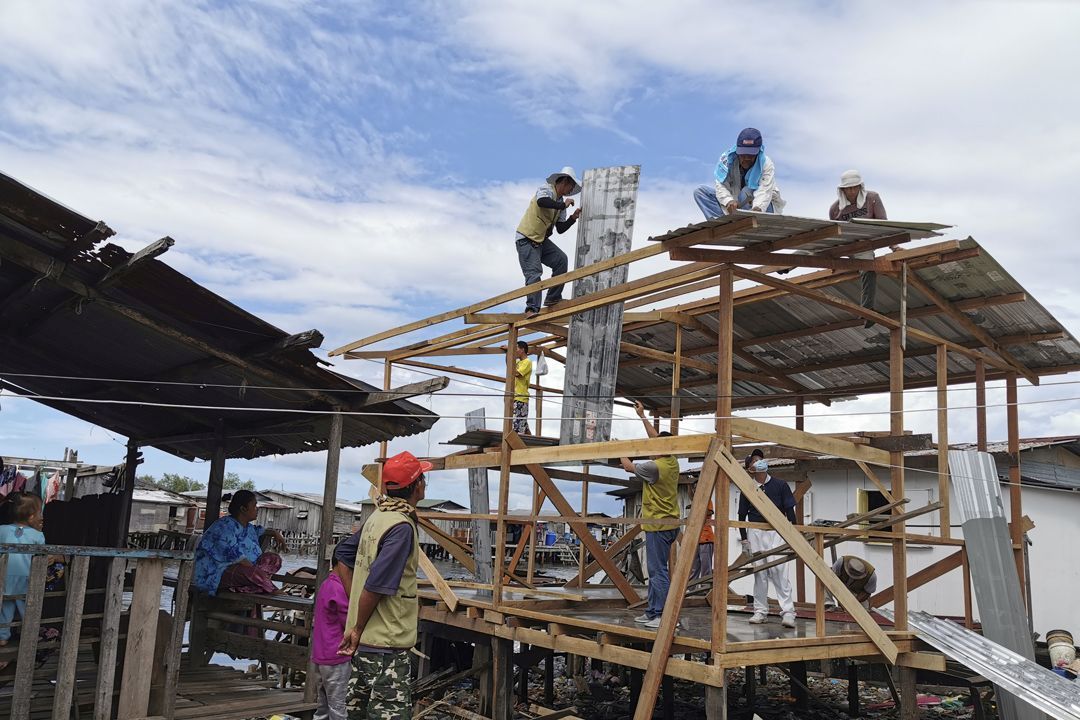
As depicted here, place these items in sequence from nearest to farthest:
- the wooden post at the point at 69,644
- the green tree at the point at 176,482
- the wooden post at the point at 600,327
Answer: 1. the wooden post at the point at 69,644
2. the wooden post at the point at 600,327
3. the green tree at the point at 176,482

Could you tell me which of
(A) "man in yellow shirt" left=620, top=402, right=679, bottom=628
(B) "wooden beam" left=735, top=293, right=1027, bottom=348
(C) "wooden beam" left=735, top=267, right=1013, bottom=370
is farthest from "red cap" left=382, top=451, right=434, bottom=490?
(B) "wooden beam" left=735, top=293, right=1027, bottom=348

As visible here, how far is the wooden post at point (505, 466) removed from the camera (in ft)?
28.1

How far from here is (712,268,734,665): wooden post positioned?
6.36 meters

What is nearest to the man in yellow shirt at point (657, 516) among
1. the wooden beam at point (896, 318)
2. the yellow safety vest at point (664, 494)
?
the yellow safety vest at point (664, 494)

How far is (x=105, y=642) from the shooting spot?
5.92 m

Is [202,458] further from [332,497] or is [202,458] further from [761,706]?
[761,706]

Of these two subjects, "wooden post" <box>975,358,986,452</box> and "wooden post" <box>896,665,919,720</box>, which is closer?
"wooden post" <box>896,665,919,720</box>

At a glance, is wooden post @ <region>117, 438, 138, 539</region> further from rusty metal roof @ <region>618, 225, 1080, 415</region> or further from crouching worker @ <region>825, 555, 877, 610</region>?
crouching worker @ <region>825, 555, 877, 610</region>

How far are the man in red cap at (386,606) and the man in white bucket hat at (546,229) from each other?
4.13 m

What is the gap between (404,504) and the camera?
16.2 ft

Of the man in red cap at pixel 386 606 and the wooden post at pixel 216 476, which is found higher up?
the wooden post at pixel 216 476

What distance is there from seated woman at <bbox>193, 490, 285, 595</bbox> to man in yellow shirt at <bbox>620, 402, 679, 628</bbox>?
375cm

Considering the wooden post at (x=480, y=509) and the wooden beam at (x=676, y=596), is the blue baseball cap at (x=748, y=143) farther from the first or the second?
the wooden post at (x=480, y=509)

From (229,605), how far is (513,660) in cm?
295
